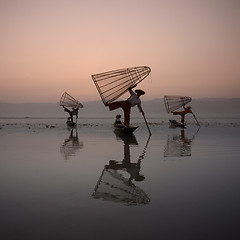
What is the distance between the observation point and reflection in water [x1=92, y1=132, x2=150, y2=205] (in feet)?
16.2

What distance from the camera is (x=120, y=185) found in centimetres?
599

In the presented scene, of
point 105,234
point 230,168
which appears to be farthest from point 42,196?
point 230,168

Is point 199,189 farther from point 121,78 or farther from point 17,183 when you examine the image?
point 121,78

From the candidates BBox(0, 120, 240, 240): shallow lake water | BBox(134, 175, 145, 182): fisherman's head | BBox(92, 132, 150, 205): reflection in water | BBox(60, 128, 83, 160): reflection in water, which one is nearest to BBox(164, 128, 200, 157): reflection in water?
BBox(0, 120, 240, 240): shallow lake water

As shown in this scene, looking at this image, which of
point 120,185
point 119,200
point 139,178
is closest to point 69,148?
point 139,178

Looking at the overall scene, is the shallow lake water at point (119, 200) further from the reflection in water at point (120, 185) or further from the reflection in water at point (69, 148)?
the reflection in water at point (69, 148)

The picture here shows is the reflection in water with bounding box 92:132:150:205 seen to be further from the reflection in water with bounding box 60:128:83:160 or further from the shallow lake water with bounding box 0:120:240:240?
the reflection in water with bounding box 60:128:83:160

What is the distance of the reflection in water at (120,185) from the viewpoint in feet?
16.2

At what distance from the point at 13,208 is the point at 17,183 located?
73.0 inches

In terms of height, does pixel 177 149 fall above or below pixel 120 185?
below

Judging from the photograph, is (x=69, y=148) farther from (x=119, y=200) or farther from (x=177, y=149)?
(x=119, y=200)

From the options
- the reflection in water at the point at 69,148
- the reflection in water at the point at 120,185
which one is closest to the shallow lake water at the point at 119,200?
the reflection in water at the point at 120,185

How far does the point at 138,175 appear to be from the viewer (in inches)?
274

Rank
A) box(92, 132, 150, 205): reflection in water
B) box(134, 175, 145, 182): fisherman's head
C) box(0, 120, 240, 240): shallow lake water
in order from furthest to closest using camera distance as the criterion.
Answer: box(134, 175, 145, 182): fisherman's head
box(92, 132, 150, 205): reflection in water
box(0, 120, 240, 240): shallow lake water
